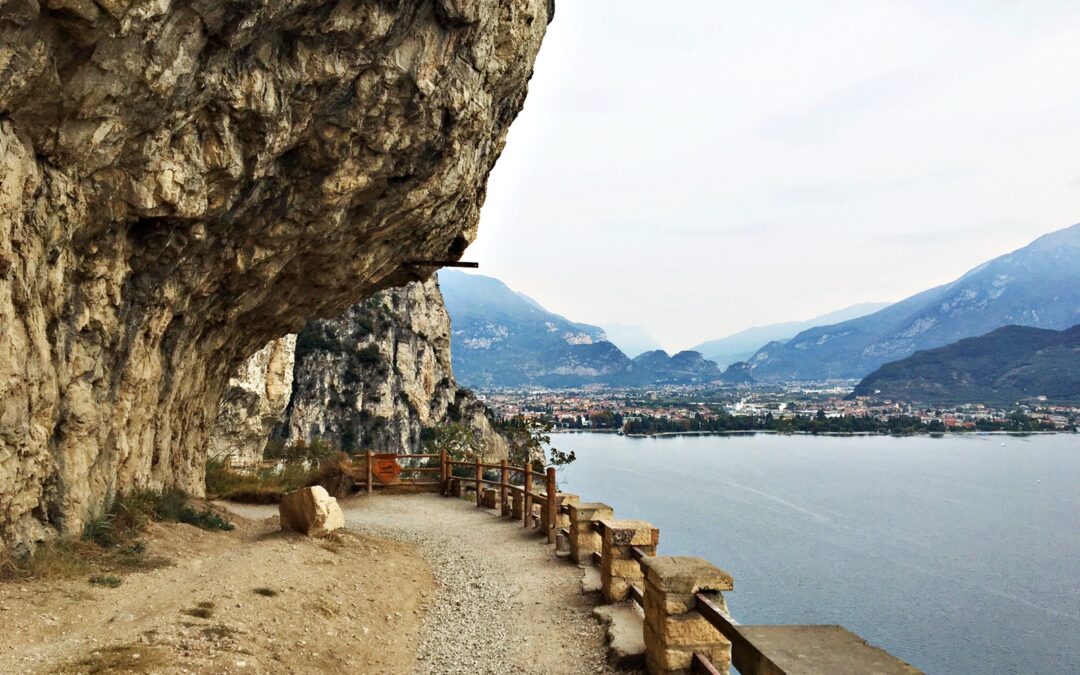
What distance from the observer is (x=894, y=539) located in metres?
42.2

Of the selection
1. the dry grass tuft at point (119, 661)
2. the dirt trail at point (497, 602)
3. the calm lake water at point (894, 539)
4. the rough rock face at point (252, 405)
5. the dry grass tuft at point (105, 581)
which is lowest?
the calm lake water at point (894, 539)

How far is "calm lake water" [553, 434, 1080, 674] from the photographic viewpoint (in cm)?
2875

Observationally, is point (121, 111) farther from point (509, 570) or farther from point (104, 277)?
point (509, 570)

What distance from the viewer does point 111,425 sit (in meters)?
10.2

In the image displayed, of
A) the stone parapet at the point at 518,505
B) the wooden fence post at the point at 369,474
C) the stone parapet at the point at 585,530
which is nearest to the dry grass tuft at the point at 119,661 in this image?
the stone parapet at the point at 585,530

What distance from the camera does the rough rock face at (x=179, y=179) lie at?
6992mm

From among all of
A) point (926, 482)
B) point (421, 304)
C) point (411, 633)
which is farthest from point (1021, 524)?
point (411, 633)

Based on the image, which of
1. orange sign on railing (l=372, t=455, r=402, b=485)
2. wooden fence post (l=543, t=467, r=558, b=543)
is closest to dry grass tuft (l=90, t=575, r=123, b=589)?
wooden fence post (l=543, t=467, r=558, b=543)

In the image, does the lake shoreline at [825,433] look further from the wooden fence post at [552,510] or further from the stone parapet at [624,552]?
the stone parapet at [624,552]

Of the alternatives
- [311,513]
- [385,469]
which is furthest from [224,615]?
[385,469]

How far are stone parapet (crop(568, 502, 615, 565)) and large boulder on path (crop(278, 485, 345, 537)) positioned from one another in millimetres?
4306

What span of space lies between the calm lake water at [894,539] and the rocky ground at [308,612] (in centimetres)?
2074

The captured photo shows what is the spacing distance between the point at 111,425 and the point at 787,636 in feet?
32.0

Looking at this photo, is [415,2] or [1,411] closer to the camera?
[1,411]
